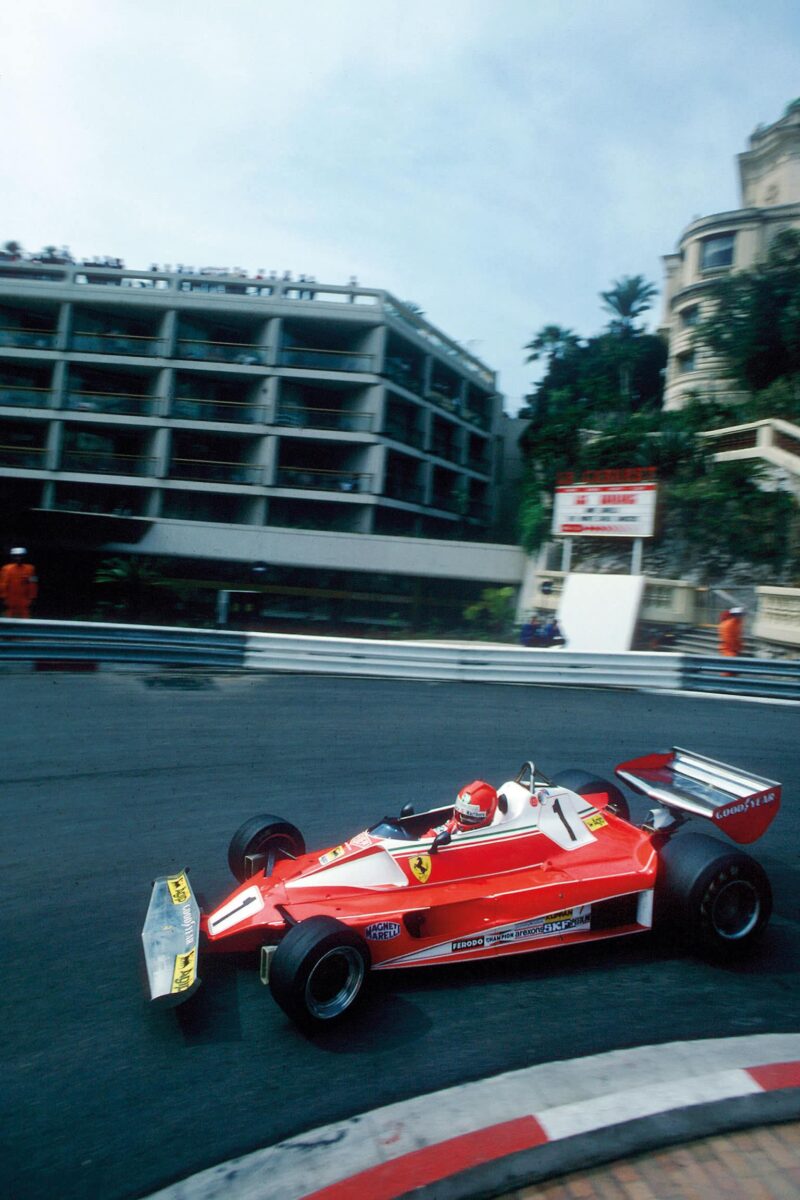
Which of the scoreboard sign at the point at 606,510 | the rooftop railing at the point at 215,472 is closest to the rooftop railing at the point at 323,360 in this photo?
the rooftop railing at the point at 215,472

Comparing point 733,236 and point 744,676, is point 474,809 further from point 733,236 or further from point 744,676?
point 733,236

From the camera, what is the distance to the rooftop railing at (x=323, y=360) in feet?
102

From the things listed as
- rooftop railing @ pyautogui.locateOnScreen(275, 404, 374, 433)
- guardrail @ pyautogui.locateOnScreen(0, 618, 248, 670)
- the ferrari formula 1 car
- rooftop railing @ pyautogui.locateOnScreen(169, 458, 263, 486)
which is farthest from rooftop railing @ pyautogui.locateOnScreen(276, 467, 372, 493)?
the ferrari formula 1 car

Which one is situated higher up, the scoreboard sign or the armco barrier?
the scoreboard sign

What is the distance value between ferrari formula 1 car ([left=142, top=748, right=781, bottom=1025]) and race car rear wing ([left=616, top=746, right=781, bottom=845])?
16 millimetres

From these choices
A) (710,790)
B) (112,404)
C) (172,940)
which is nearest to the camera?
(172,940)

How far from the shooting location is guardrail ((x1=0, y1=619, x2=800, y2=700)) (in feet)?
37.4

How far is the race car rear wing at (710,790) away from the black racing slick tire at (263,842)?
2.22 meters

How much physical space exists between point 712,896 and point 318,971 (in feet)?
7.02

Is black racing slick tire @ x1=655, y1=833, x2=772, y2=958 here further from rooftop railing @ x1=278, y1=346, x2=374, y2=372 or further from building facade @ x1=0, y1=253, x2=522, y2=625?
rooftop railing @ x1=278, y1=346, x2=374, y2=372

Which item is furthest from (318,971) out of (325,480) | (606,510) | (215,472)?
(215,472)

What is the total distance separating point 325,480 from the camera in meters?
30.8

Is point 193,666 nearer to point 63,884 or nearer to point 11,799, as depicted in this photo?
point 11,799

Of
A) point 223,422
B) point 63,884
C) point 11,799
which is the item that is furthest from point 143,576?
point 63,884
